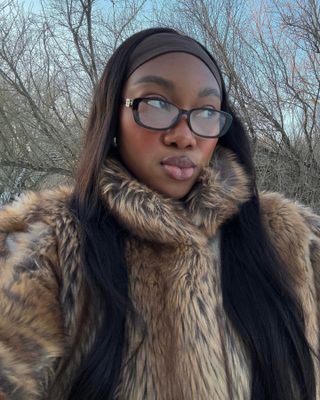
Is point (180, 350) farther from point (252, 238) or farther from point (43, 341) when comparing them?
point (252, 238)

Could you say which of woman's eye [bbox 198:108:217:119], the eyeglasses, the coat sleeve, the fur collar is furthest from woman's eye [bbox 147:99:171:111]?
the coat sleeve

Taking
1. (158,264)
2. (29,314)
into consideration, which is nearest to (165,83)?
(158,264)

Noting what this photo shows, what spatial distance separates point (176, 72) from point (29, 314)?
81cm

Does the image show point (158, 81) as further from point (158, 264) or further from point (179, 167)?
point (158, 264)

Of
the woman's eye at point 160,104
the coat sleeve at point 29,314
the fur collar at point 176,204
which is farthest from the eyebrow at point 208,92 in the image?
the coat sleeve at point 29,314

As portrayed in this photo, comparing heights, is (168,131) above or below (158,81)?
below

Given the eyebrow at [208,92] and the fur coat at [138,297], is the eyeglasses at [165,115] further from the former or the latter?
the fur coat at [138,297]

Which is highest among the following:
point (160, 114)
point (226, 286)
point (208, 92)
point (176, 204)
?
point (208, 92)

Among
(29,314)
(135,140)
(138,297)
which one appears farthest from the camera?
(135,140)

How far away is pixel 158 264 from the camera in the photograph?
1.43 m

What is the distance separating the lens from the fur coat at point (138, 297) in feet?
4.09

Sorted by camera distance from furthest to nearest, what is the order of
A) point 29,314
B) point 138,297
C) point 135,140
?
point 135,140, point 138,297, point 29,314

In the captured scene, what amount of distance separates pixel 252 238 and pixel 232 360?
41 centimetres

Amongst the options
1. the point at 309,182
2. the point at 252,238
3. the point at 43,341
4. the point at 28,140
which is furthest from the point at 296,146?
the point at 43,341
